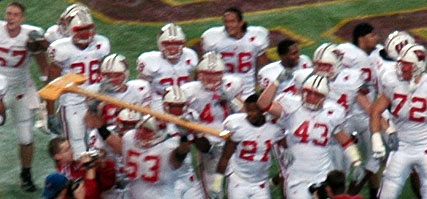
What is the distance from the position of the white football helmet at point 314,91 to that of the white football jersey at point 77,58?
1993mm

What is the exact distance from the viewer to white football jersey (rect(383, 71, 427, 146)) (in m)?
11.0

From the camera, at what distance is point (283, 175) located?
11.4 meters

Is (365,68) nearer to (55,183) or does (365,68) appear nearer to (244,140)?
(244,140)

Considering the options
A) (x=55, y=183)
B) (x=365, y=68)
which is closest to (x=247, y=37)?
(x=365, y=68)

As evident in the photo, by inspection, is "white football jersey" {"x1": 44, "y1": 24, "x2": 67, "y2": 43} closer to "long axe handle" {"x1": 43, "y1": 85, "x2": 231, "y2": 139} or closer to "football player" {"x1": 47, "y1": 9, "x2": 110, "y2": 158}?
"football player" {"x1": 47, "y1": 9, "x2": 110, "y2": 158}

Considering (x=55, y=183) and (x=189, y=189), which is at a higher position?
(x=55, y=183)

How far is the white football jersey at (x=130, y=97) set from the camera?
11.3 m

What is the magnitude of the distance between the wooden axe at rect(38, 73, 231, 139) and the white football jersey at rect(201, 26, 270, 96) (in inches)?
52.2

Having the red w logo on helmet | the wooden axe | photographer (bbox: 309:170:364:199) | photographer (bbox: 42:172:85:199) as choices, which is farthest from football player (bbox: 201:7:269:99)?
photographer (bbox: 42:172:85:199)

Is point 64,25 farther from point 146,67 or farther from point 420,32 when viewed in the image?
point 420,32

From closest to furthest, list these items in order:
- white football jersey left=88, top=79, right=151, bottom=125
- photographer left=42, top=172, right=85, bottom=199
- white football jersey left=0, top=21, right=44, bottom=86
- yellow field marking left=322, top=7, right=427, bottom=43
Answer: photographer left=42, top=172, right=85, bottom=199, white football jersey left=88, top=79, right=151, bottom=125, white football jersey left=0, top=21, right=44, bottom=86, yellow field marking left=322, top=7, right=427, bottom=43

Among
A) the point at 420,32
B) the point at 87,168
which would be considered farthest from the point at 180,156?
the point at 420,32

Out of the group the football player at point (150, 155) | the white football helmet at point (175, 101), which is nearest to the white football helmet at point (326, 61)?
the white football helmet at point (175, 101)

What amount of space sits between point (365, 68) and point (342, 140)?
1.05 meters
